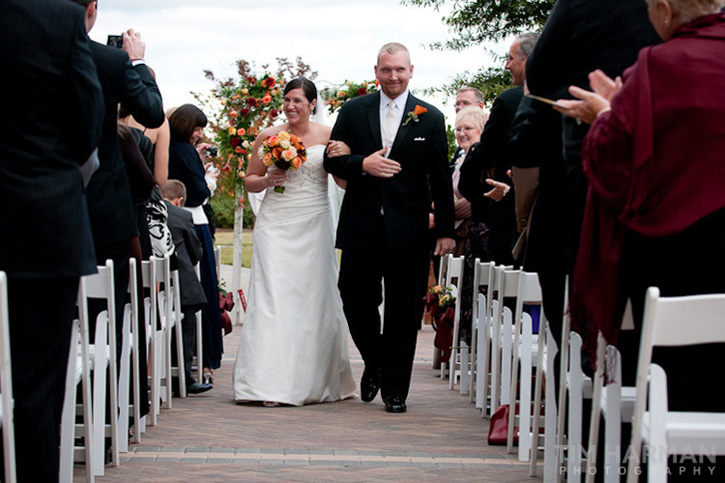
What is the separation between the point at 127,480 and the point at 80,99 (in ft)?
6.91

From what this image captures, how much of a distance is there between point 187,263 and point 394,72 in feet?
7.08

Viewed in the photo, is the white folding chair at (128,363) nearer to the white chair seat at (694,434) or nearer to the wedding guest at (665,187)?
the wedding guest at (665,187)

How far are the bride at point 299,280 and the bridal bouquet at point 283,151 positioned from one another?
0.65 ft

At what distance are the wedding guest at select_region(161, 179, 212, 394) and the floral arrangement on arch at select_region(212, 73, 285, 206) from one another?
2878 mm

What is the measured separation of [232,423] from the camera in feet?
23.1

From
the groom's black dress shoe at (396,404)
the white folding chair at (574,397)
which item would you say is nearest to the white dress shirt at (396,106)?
the groom's black dress shoe at (396,404)

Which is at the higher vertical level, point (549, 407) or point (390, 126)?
point (390, 126)

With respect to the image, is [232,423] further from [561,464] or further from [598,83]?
[598,83]

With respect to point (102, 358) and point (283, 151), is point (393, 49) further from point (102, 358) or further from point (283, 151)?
point (102, 358)

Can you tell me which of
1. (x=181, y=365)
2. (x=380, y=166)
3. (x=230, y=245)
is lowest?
(x=230, y=245)

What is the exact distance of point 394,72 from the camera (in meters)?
7.73

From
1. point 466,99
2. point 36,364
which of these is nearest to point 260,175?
point 466,99

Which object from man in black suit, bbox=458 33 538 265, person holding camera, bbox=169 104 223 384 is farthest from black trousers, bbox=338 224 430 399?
person holding camera, bbox=169 104 223 384

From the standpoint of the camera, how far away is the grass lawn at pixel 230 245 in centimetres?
2853
